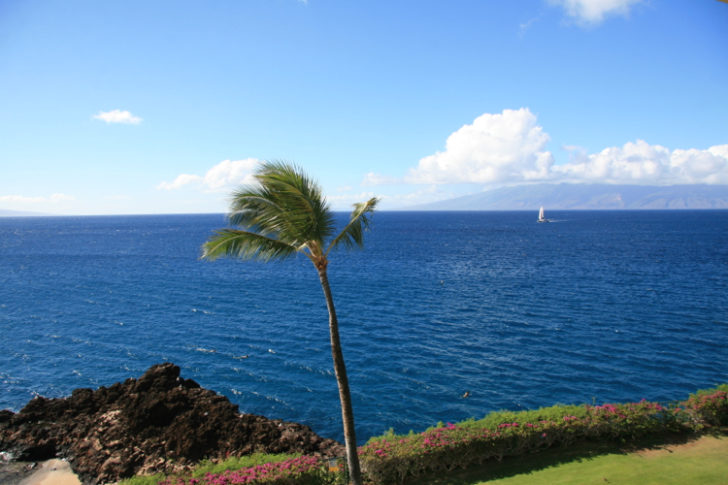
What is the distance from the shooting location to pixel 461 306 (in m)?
46.4

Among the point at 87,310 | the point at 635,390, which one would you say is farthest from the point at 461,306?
the point at 87,310

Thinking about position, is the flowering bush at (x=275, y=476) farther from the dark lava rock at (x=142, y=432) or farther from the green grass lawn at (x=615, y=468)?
the dark lava rock at (x=142, y=432)

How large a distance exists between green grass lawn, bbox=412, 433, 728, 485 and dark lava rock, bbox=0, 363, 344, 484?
7627 millimetres

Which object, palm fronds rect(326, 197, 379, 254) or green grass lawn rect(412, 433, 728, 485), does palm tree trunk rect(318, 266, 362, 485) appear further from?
green grass lawn rect(412, 433, 728, 485)

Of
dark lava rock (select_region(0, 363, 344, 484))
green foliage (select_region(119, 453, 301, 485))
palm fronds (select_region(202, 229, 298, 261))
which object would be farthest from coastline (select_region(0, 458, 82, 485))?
palm fronds (select_region(202, 229, 298, 261))

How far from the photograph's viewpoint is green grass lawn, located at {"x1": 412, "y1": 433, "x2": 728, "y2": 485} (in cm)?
1233

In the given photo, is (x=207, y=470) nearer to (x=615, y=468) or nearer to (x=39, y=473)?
(x=39, y=473)

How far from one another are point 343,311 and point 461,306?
13.0 metres

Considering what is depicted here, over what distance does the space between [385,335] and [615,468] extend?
24.3 metres

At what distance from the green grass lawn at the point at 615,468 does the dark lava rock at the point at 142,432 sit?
25.0ft

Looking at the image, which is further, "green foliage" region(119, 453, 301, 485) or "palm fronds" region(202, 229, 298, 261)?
"green foliage" region(119, 453, 301, 485)

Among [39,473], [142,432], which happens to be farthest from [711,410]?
[39,473]

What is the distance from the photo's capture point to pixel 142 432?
1884cm

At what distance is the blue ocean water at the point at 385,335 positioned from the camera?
85.1ft
